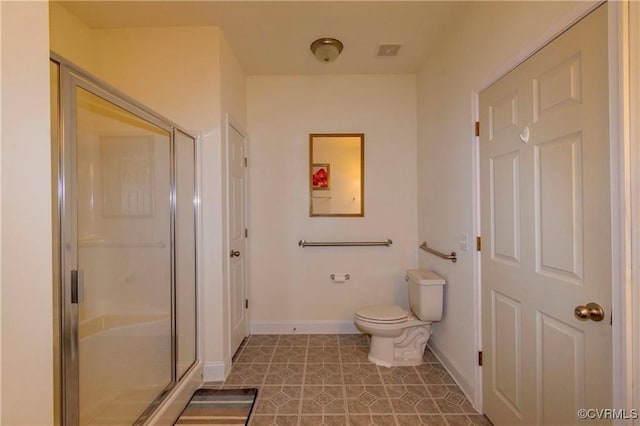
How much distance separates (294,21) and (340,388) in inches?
102

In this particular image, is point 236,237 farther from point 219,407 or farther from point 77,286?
point 77,286

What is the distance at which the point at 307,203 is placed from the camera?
2871 mm

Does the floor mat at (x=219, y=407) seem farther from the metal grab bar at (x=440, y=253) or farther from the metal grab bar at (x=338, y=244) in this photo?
the metal grab bar at (x=440, y=253)

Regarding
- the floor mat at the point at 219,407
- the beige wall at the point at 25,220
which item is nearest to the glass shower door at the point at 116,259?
the floor mat at the point at 219,407

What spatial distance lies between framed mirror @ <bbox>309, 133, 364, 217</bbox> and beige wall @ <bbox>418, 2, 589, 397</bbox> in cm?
63

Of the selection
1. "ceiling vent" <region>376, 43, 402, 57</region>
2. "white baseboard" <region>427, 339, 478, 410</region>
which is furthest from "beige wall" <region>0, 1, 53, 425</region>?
"ceiling vent" <region>376, 43, 402, 57</region>

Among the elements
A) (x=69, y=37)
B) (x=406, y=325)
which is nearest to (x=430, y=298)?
(x=406, y=325)

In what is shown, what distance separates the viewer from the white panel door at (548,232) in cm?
100

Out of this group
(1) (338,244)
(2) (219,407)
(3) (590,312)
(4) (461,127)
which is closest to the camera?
(3) (590,312)

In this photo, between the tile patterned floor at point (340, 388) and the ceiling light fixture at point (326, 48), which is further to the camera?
→ the ceiling light fixture at point (326, 48)

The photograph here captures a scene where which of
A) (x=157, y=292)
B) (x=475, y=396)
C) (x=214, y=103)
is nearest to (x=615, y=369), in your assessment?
(x=475, y=396)

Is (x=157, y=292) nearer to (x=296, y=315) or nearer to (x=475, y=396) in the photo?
(x=296, y=315)

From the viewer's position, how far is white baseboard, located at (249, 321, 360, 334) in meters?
2.84

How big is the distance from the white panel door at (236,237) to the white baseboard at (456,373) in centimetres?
170
